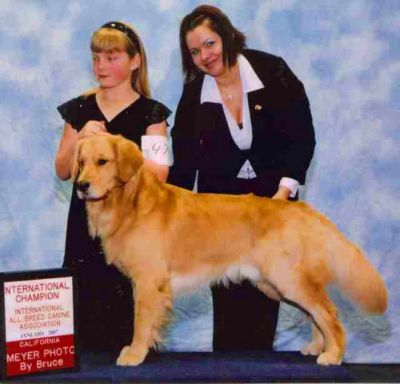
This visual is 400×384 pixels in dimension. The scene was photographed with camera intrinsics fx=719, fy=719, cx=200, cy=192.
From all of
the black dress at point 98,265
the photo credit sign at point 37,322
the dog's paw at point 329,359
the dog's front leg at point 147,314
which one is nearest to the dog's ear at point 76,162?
the black dress at point 98,265

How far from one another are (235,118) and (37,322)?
1.21 m

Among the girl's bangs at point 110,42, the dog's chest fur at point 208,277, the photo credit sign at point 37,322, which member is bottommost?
the photo credit sign at point 37,322

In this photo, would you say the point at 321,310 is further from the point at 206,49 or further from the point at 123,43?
the point at 123,43

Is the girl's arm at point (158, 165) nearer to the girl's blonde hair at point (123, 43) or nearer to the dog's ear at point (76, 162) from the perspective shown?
the girl's blonde hair at point (123, 43)

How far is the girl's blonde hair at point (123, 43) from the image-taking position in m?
3.13

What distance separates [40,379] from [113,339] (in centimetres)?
63

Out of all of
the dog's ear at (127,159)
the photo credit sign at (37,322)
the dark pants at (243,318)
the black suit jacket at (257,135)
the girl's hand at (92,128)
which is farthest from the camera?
the dark pants at (243,318)

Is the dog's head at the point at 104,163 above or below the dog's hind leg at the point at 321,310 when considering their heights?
above

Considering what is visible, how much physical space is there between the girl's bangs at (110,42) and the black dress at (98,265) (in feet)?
0.71

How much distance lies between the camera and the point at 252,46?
324cm

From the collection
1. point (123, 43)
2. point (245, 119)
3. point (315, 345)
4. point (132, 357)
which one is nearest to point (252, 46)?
point (245, 119)

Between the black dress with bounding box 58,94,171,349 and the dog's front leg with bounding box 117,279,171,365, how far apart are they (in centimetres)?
42

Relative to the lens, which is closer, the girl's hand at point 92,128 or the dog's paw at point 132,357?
the dog's paw at point 132,357

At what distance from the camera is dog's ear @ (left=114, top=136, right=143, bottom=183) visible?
9.29 feet
